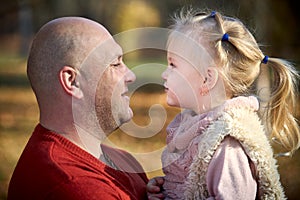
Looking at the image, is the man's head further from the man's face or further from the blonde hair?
the blonde hair

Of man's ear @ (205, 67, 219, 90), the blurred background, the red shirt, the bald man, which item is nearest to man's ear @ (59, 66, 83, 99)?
the bald man

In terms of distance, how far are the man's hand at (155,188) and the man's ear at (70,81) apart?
15.1 inches

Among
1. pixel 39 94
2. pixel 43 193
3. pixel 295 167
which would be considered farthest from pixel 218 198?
pixel 295 167

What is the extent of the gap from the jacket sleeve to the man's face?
0.37 metres

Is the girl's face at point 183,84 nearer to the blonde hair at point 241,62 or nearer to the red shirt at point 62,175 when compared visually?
the blonde hair at point 241,62

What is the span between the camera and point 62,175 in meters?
2.03

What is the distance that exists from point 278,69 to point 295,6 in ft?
23.3

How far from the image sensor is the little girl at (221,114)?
7.00 ft

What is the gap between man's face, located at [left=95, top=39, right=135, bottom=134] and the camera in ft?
7.54

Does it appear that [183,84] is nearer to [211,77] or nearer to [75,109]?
Result: [211,77]

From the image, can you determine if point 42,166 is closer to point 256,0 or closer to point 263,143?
point 263,143

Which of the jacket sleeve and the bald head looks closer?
the jacket sleeve

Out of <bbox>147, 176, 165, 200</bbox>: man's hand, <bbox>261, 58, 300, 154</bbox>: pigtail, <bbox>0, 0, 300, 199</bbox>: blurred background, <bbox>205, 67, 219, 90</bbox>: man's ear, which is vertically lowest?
<bbox>0, 0, 300, 199</bbox>: blurred background

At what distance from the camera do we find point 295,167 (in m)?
6.52
